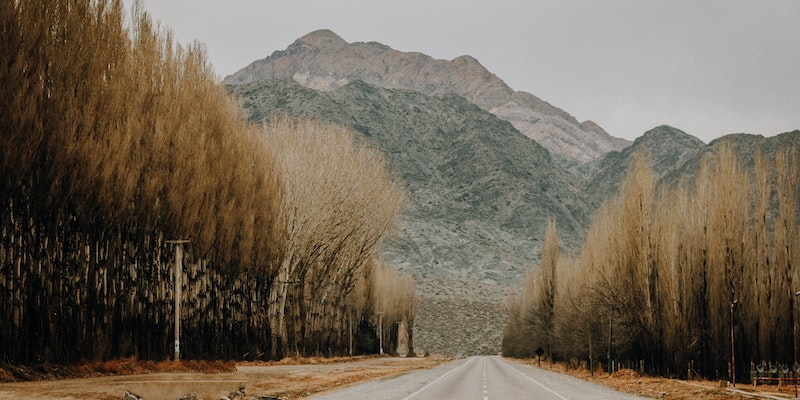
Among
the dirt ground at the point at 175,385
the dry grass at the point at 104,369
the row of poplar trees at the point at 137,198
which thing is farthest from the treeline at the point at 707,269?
the dry grass at the point at 104,369

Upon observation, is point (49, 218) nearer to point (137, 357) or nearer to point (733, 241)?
point (137, 357)

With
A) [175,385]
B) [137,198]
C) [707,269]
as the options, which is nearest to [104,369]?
[137,198]

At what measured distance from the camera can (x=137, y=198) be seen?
1240 inches

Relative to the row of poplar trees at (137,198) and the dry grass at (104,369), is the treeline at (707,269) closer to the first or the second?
the row of poplar trees at (137,198)

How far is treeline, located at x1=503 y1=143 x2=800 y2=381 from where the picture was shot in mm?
39812

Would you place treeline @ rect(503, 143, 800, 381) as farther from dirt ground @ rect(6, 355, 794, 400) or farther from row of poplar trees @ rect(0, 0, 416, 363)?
row of poplar trees @ rect(0, 0, 416, 363)

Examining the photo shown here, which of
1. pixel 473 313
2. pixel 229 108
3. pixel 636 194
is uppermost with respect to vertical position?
pixel 229 108

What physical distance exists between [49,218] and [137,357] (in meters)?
7.13

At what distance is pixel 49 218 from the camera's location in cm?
2522

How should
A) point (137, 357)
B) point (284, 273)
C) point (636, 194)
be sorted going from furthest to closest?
point (284, 273) → point (636, 194) → point (137, 357)

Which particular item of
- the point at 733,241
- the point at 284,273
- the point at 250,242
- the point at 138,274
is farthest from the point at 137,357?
the point at 733,241

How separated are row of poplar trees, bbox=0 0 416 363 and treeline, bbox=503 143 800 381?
20.1 metres

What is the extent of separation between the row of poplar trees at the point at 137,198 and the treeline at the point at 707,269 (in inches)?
792

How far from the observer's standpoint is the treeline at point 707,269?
131 ft
